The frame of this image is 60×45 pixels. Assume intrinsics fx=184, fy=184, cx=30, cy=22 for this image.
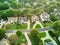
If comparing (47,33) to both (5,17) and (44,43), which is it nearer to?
(44,43)

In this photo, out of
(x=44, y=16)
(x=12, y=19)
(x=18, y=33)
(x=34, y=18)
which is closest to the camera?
(x=18, y=33)

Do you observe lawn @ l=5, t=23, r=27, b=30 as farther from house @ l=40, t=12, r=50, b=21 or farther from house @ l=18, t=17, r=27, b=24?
house @ l=40, t=12, r=50, b=21

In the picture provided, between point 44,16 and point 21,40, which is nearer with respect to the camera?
point 21,40

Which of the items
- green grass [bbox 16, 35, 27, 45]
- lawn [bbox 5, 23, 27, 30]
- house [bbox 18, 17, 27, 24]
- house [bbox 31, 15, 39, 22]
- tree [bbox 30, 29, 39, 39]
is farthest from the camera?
house [bbox 31, 15, 39, 22]

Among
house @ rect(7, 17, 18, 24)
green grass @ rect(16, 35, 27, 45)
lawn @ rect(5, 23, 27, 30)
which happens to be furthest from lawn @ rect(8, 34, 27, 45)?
house @ rect(7, 17, 18, 24)

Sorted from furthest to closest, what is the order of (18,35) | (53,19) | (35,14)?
(35,14)
(53,19)
(18,35)

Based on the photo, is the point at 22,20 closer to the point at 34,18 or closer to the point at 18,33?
the point at 34,18

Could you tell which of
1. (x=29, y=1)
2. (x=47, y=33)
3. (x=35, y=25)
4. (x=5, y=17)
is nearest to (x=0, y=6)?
(x=5, y=17)

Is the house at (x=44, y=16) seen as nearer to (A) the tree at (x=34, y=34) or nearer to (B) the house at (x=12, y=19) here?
(B) the house at (x=12, y=19)

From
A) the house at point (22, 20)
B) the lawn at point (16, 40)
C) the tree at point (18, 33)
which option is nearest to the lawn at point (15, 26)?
the house at point (22, 20)

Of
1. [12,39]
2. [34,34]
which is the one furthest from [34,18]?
[12,39]

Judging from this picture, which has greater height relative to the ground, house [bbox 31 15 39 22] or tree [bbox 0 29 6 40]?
house [bbox 31 15 39 22]
